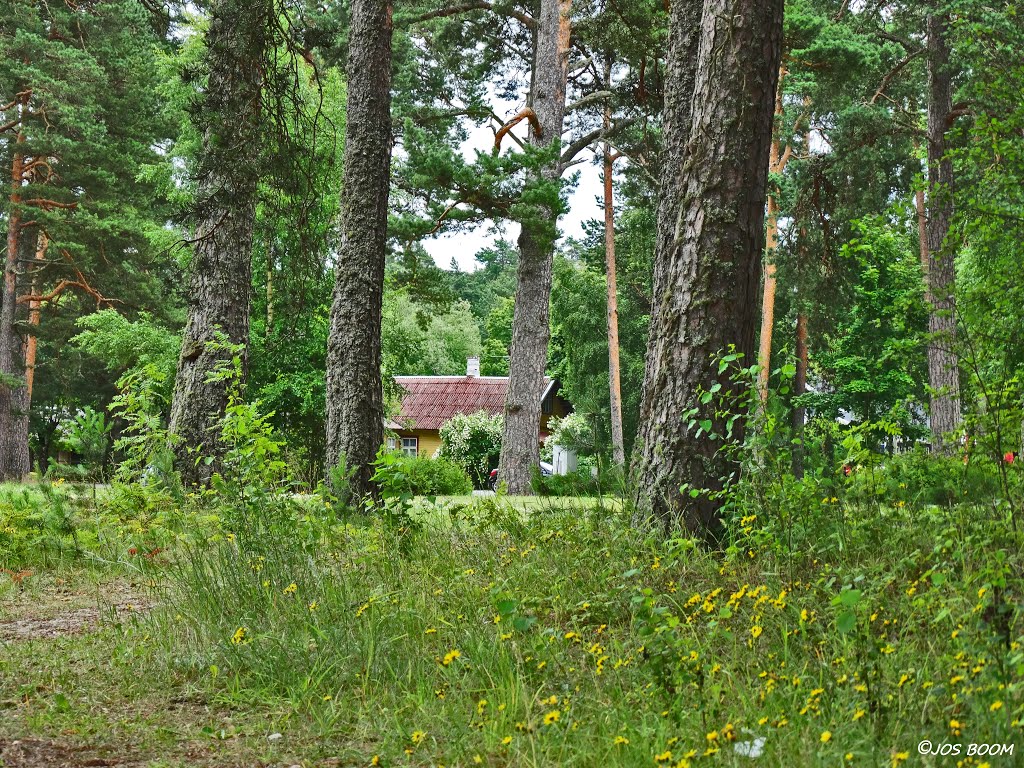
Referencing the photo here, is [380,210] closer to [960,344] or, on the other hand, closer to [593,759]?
[960,344]

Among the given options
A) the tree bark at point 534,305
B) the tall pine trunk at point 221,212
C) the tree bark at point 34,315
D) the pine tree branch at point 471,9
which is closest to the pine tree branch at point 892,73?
the tree bark at point 534,305

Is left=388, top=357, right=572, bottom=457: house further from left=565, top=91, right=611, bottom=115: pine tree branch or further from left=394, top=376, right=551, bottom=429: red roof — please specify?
left=565, top=91, right=611, bottom=115: pine tree branch

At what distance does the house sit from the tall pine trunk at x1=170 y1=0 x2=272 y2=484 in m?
31.1

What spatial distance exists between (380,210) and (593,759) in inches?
258

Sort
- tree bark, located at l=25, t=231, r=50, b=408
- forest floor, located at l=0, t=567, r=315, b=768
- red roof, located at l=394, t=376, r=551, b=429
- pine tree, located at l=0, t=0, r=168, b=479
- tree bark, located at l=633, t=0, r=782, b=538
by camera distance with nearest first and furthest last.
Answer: forest floor, located at l=0, t=567, r=315, b=768
tree bark, located at l=633, t=0, r=782, b=538
pine tree, located at l=0, t=0, r=168, b=479
tree bark, located at l=25, t=231, r=50, b=408
red roof, located at l=394, t=376, r=551, b=429

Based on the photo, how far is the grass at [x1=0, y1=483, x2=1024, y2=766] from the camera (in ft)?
9.40

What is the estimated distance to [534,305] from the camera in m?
16.4

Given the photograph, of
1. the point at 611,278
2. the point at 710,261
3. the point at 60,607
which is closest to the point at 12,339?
the point at 611,278

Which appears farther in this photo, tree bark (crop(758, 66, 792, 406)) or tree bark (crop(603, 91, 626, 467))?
tree bark (crop(603, 91, 626, 467))

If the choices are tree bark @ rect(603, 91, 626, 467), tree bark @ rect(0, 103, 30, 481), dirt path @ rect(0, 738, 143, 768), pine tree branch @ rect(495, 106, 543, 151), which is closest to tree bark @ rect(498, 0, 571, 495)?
pine tree branch @ rect(495, 106, 543, 151)

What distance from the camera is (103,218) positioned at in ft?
86.0

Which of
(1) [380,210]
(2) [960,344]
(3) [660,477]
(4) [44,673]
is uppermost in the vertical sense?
(1) [380,210]

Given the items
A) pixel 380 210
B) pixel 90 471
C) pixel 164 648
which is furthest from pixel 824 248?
pixel 164 648

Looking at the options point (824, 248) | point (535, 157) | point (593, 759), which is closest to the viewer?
point (593, 759)
